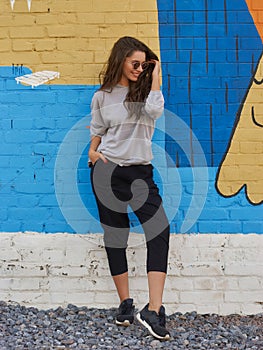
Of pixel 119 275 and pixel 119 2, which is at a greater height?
pixel 119 2

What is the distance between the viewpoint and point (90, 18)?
4.15 metres

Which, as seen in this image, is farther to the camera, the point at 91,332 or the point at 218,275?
the point at 218,275

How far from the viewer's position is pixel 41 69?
4164mm

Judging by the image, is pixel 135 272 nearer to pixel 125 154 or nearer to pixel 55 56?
pixel 125 154

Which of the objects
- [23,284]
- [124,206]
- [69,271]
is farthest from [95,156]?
[23,284]

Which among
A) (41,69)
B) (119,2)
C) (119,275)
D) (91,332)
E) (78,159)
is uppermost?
(119,2)

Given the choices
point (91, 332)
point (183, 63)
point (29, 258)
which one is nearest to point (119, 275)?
point (91, 332)

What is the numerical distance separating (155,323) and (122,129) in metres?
1.19

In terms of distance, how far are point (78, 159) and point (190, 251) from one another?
3.27 ft

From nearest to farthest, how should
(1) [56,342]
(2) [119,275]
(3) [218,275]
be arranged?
(1) [56,342] → (2) [119,275] → (3) [218,275]

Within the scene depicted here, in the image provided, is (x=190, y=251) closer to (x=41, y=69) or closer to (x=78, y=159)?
(x=78, y=159)

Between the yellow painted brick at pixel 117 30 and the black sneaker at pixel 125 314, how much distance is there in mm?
1776

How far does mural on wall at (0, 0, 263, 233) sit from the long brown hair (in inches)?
11.5

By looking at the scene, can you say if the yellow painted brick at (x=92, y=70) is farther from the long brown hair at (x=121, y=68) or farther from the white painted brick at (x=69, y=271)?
the white painted brick at (x=69, y=271)
